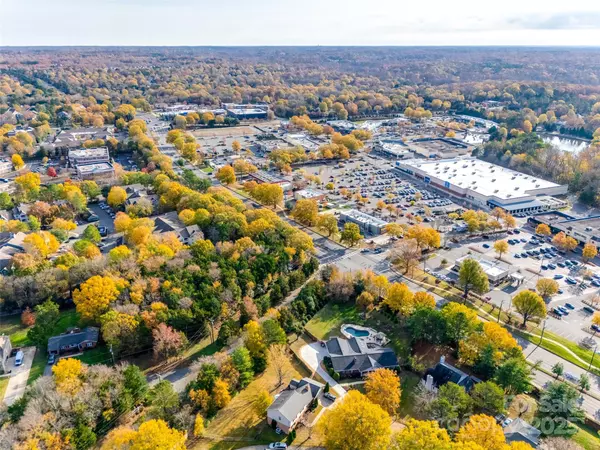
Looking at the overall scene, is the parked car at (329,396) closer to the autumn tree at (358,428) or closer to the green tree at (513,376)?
the autumn tree at (358,428)

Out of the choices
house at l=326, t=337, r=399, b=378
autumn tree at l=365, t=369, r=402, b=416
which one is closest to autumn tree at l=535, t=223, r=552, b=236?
house at l=326, t=337, r=399, b=378

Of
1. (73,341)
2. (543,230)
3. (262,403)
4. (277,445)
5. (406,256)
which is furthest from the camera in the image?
(543,230)

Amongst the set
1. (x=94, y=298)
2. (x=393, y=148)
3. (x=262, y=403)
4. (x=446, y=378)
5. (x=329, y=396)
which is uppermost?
(x=94, y=298)

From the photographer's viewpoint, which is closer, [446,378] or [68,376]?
[68,376]

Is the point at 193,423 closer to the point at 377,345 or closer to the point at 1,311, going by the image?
the point at 377,345

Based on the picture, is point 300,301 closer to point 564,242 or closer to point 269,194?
point 269,194

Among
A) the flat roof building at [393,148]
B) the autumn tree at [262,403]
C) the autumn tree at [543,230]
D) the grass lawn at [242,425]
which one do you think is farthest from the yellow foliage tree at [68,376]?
the flat roof building at [393,148]

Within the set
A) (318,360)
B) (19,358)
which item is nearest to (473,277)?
(318,360)

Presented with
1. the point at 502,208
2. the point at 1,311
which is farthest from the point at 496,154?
the point at 1,311
